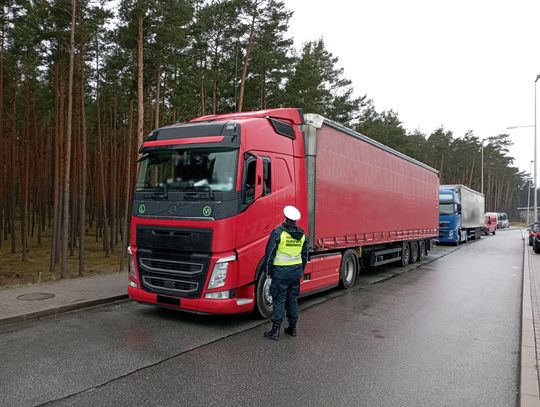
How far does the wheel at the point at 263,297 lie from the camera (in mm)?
6430

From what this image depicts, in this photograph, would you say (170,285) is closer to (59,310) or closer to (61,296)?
(59,310)

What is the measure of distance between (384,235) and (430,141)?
159 ft

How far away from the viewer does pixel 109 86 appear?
21.4 meters

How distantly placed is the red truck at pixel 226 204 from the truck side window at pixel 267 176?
0.05 ft

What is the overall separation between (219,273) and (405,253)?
10.2 meters

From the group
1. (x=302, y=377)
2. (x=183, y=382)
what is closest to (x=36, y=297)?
(x=183, y=382)

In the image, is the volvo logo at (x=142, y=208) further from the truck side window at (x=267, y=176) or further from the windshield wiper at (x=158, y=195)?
the truck side window at (x=267, y=176)

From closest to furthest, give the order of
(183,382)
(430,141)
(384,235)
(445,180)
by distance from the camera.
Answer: (183,382), (384,235), (430,141), (445,180)

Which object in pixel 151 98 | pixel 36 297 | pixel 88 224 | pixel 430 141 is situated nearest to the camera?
pixel 36 297

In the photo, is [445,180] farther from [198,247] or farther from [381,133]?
[198,247]

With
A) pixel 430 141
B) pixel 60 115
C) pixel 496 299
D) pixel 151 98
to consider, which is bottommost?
pixel 496 299

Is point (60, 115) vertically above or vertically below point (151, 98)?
below

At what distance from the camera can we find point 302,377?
14.1ft

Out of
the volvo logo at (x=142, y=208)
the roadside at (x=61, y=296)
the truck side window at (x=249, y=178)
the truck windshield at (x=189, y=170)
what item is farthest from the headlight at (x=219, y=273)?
the roadside at (x=61, y=296)
